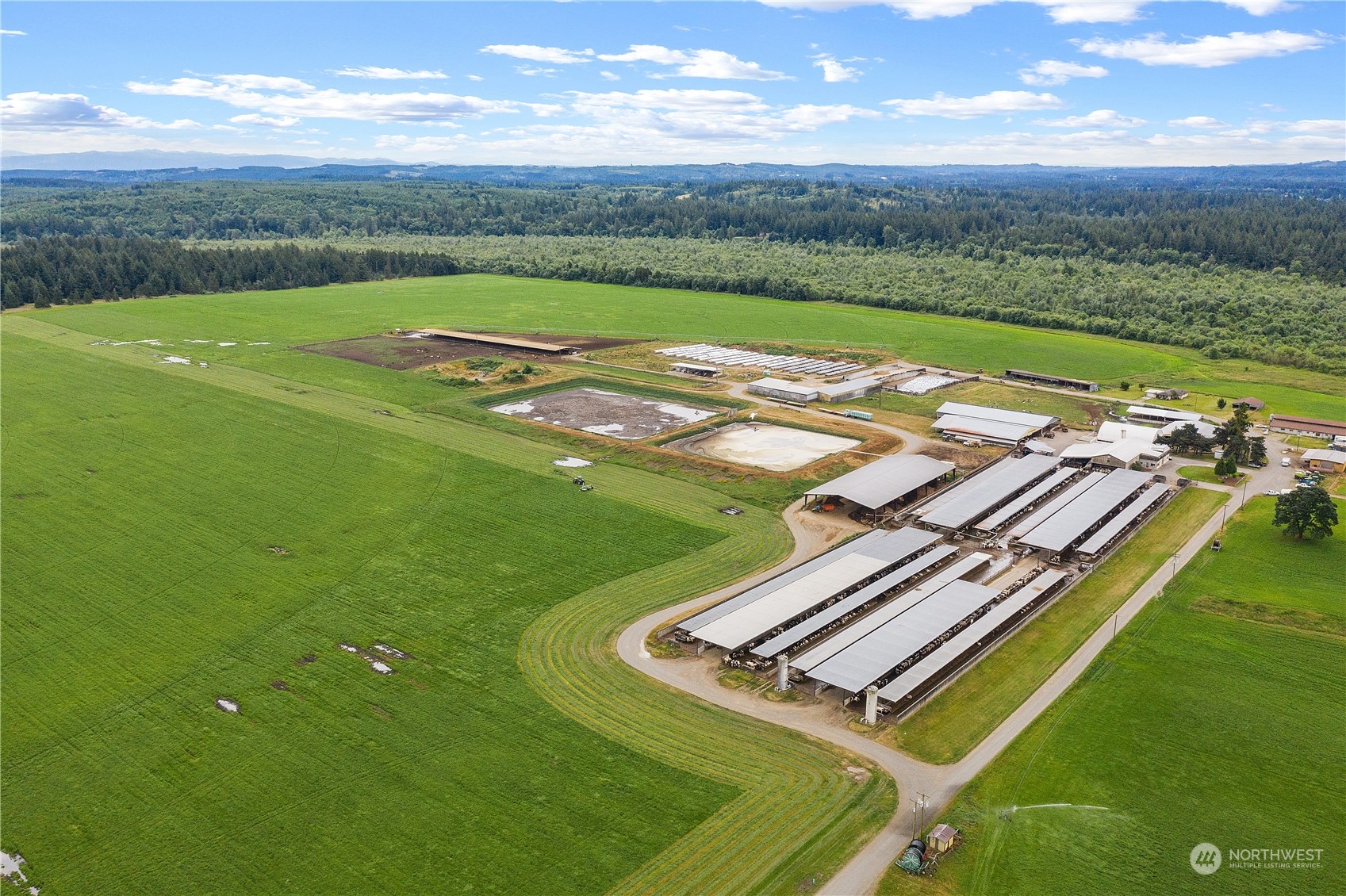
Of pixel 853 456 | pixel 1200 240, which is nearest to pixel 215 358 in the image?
pixel 853 456

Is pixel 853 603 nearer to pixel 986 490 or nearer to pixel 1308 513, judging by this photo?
pixel 986 490

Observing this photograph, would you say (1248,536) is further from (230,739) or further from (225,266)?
(225,266)

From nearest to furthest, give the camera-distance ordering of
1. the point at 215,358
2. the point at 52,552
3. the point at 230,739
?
1. the point at 230,739
2. the point at 52,552
3. the point at 215,358

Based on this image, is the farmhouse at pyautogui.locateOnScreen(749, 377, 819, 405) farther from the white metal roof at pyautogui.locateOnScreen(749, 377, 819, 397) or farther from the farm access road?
the farm access road

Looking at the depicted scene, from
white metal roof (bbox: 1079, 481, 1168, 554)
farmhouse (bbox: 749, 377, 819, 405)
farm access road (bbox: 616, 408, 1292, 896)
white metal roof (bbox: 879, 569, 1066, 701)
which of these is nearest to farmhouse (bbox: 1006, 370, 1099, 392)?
farmhouse (bbox: 749, 377, 819, 405)

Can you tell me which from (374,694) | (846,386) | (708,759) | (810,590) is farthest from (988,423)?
(374,694)

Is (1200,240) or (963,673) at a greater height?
(1200,240)

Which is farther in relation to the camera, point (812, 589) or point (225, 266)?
point (225, 266)

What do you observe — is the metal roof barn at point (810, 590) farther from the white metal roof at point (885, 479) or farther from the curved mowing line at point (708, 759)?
the white metal roof at point (885, 479)
